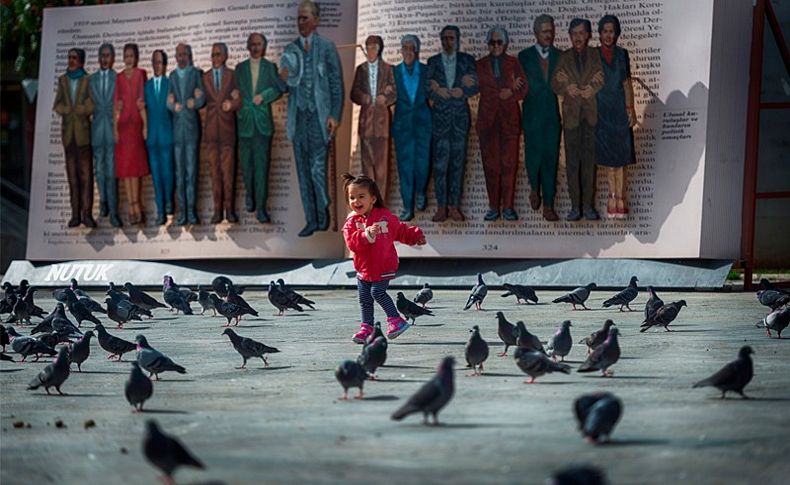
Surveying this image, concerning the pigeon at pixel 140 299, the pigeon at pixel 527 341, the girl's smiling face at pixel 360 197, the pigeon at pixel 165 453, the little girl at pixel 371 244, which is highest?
the girl's smiling face at pixel 360 197

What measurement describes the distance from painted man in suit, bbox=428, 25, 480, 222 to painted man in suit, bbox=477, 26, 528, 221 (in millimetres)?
216

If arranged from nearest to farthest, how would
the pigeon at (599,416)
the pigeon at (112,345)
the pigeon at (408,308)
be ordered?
the pigeon at (599,416), the pigeon at (112,345), the pigeon at (408,308)

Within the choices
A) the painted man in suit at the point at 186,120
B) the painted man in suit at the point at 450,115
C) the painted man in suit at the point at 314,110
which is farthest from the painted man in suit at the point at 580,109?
the painted man in suit at the point at 186,120

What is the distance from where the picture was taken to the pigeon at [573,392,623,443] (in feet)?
24.8

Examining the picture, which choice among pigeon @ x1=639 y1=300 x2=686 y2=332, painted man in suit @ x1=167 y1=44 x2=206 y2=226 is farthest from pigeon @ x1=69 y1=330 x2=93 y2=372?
painted man in suit @ x1=167 y1=44 x2=206 y2=226

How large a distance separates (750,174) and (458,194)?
13.7ft

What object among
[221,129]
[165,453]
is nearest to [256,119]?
[221,129]

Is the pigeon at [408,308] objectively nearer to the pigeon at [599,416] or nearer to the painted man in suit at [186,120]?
the pigeon at [599,416]

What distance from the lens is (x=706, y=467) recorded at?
7.20m

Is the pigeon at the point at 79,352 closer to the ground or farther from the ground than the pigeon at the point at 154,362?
closer to the ground

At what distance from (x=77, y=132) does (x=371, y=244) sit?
11.9m

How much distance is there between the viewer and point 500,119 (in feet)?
72.2

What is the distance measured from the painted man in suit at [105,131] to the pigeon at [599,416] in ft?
60.1

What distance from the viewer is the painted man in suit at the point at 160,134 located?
80.7ft
